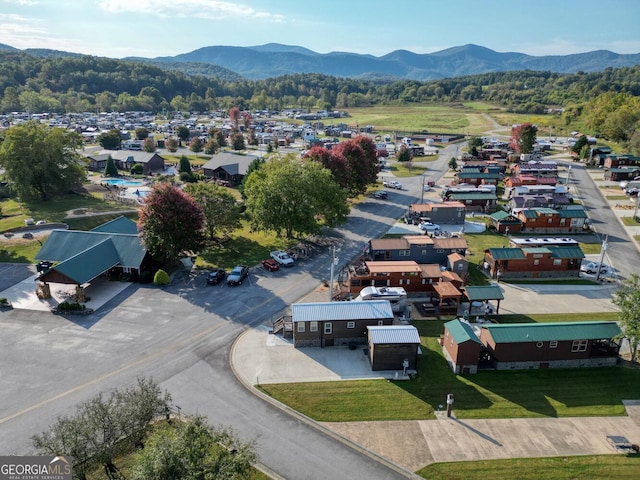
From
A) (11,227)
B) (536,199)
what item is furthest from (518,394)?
(11,227)

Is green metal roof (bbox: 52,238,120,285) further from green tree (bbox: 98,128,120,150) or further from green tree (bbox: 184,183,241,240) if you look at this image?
green tree (bbox: 98,128,120,150)

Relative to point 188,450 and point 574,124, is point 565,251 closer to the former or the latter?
point 188,450

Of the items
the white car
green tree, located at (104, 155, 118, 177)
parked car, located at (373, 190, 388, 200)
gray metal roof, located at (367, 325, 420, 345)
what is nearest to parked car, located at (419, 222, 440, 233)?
parked car, located at (373, 190, 388, 200)

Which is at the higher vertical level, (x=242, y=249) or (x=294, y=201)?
(x=294, y=201)

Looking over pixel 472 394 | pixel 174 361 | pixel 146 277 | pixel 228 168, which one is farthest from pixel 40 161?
pixel 472 394

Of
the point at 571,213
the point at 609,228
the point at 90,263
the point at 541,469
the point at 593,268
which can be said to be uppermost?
the point at 571,213

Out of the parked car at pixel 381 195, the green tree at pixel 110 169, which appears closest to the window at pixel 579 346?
the parked car at pixel 381 195

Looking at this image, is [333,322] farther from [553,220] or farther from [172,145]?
[172,145]
